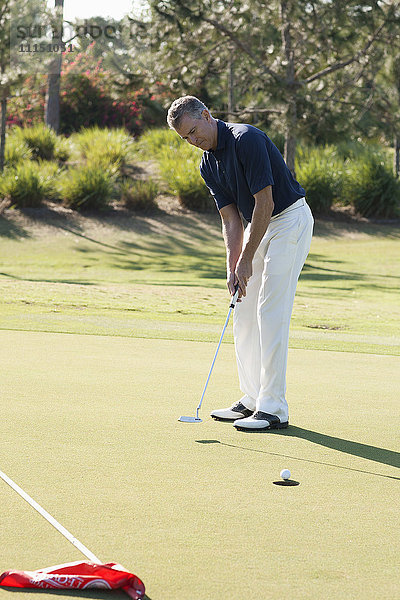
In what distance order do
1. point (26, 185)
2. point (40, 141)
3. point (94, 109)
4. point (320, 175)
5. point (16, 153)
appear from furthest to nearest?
point (94, 109)
point (40, 141)
point (16, 153)
point (320, 175)
point (26, 185)

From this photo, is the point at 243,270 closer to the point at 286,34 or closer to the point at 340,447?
the point at 340,447

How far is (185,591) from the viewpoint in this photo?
2273 mm

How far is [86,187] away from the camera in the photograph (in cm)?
2125

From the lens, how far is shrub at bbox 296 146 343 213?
857 inches

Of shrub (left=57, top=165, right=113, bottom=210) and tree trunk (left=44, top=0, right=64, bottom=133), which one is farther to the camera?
shrub (left=57, top=165, right=113, bottom=210)

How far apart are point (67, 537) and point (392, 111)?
22.1m

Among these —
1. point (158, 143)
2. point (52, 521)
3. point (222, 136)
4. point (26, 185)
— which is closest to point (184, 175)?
point (158, 143)

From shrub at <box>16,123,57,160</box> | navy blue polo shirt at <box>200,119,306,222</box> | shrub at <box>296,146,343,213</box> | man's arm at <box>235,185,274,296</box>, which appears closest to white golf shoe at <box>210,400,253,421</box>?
man's arm at <box>235,185,274,296</box>

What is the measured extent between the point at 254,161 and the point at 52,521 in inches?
95.7

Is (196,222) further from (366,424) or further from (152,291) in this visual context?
(366,424)

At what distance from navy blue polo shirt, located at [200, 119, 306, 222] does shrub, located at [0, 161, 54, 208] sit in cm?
1656

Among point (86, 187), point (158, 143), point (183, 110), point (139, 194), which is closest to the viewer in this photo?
point (183, 110)

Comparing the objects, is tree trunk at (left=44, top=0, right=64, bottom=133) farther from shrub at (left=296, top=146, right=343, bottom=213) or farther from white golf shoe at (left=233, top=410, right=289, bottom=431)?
white golf shoe at (left=233, top=410, right=289, bottom=431)

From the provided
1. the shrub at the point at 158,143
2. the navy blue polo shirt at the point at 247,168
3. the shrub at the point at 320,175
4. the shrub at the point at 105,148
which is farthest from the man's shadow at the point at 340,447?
the shrub at the point at 158,143
